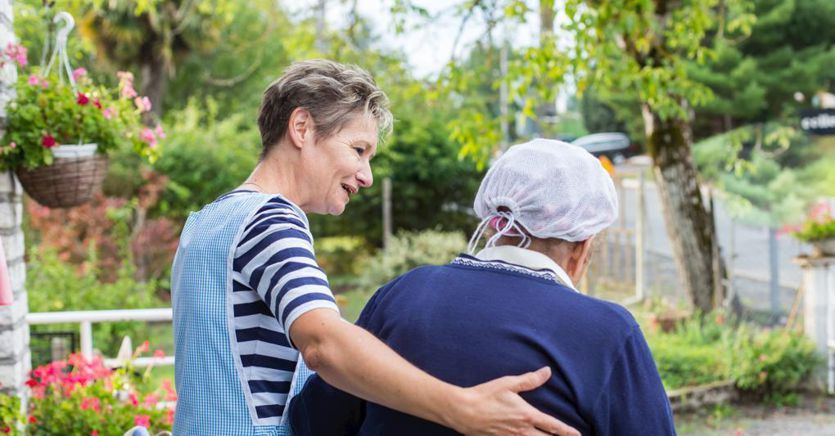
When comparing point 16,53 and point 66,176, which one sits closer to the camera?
point 16,53

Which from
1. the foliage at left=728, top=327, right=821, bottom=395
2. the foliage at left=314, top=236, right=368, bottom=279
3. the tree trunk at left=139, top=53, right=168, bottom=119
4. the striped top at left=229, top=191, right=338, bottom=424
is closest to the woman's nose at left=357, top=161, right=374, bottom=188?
the striped top at left=229, top=191, right=338, bottom=424

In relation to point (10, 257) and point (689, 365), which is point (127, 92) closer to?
point (10, 257)

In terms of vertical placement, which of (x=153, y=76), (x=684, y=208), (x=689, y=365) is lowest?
(x=689, y=365)

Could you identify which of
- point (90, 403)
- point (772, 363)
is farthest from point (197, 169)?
point (90, 403)

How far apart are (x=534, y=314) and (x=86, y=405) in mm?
3305

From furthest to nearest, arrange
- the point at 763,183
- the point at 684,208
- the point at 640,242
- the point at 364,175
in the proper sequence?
the point at 763,183 < the point at 640,242 < the point at 684,208 < the point at 364,175

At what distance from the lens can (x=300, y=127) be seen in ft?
6.67

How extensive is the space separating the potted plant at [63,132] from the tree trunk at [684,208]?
5962mm

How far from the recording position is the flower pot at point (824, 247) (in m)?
8.10

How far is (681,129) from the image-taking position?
9.31 m

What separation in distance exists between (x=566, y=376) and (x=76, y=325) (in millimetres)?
8289

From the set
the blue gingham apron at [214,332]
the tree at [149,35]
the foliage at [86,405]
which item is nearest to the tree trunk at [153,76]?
→ the tree at [149,35]

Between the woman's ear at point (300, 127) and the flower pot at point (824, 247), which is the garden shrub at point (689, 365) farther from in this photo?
the woman's ear at point (300, 127)

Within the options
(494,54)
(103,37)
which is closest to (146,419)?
A: (494,54)
